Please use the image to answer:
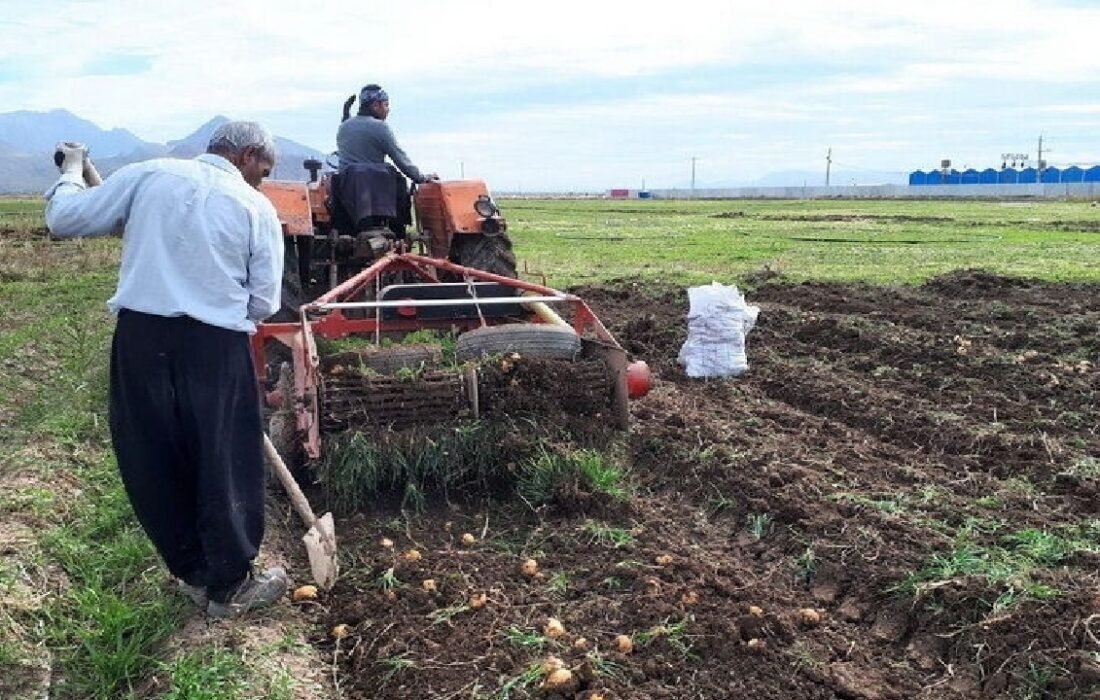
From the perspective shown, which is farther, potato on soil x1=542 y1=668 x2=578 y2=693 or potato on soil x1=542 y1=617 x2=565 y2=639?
potato on soil x1=542 y1=617 x2=565 y2=639

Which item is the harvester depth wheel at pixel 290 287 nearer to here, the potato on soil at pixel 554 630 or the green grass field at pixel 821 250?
the potato on soil at pixel 554 630

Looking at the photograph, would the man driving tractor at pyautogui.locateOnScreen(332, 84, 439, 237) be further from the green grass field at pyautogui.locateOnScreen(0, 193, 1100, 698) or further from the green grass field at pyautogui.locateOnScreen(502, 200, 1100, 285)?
the green grass field at pyautogui.locateOnScreen(502, 200, 1100, 285)

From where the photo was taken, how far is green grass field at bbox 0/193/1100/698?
11.0ft

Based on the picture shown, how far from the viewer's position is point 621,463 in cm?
523

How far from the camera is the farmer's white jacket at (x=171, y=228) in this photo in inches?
133

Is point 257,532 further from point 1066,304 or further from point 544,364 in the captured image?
point 1066,304

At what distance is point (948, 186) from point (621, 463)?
76.3 meters

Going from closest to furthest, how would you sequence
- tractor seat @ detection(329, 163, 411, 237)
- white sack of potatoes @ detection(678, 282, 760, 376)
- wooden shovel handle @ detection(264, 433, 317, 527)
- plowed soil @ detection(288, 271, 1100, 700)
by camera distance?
plowed soil @ detection(288, 271, 1100, 700)
wooden shovel handle @ detection(264, 433, 317, 527)
tractor seat @ detection(329, 163, 411, 237)
white sack of potatoes @ detection(678, 282, 760, 376)

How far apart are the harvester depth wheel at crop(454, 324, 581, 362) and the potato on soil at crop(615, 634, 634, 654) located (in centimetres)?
196

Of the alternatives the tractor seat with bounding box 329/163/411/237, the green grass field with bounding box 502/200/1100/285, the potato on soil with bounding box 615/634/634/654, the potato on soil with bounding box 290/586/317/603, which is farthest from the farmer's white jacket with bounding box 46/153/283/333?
the green grass field with bounding box 502/200/1100/285

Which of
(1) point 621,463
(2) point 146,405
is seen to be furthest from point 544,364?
(2) point 146,405

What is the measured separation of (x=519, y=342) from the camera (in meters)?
5.16

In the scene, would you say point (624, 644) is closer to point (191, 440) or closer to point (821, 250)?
point (191, 440)

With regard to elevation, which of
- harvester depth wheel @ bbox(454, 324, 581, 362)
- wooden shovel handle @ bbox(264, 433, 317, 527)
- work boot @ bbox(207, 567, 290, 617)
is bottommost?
work boot @ bbox(207, 567, 290, 617)
